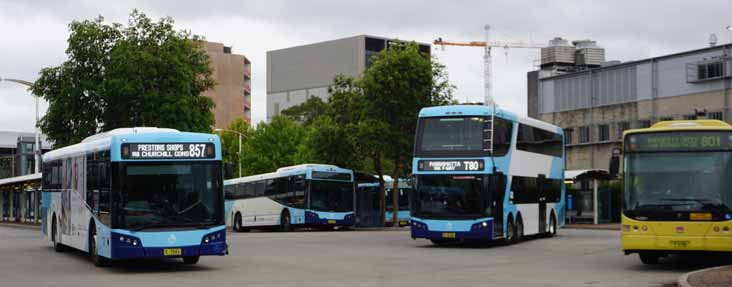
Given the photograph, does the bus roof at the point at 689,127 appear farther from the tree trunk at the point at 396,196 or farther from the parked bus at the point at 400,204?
the parked bus at the point at 400,204

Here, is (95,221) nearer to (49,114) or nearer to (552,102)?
(49,114)

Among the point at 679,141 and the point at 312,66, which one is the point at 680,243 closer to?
the point at 679,141

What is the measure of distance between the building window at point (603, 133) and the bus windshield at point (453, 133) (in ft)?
139

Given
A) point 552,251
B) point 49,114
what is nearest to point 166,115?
point 49,114

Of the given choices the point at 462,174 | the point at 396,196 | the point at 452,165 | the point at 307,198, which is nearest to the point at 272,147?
the point at 396,196

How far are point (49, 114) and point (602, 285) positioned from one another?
30549mm

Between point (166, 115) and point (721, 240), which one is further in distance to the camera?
point (166, 115)

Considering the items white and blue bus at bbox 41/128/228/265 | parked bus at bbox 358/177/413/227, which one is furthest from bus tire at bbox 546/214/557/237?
white and blue bus at bbox 41/128/228/265

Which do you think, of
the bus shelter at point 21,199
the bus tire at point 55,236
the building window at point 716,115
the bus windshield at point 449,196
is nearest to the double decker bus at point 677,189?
the bus windshield at point 449,196

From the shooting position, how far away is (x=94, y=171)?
2256cm

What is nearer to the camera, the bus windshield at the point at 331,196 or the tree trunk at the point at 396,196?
the bus windshield at the point at 331,196

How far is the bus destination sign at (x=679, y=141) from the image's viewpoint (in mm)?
21173

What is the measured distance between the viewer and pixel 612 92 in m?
70.6

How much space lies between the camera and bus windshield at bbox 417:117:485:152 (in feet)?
98.8
